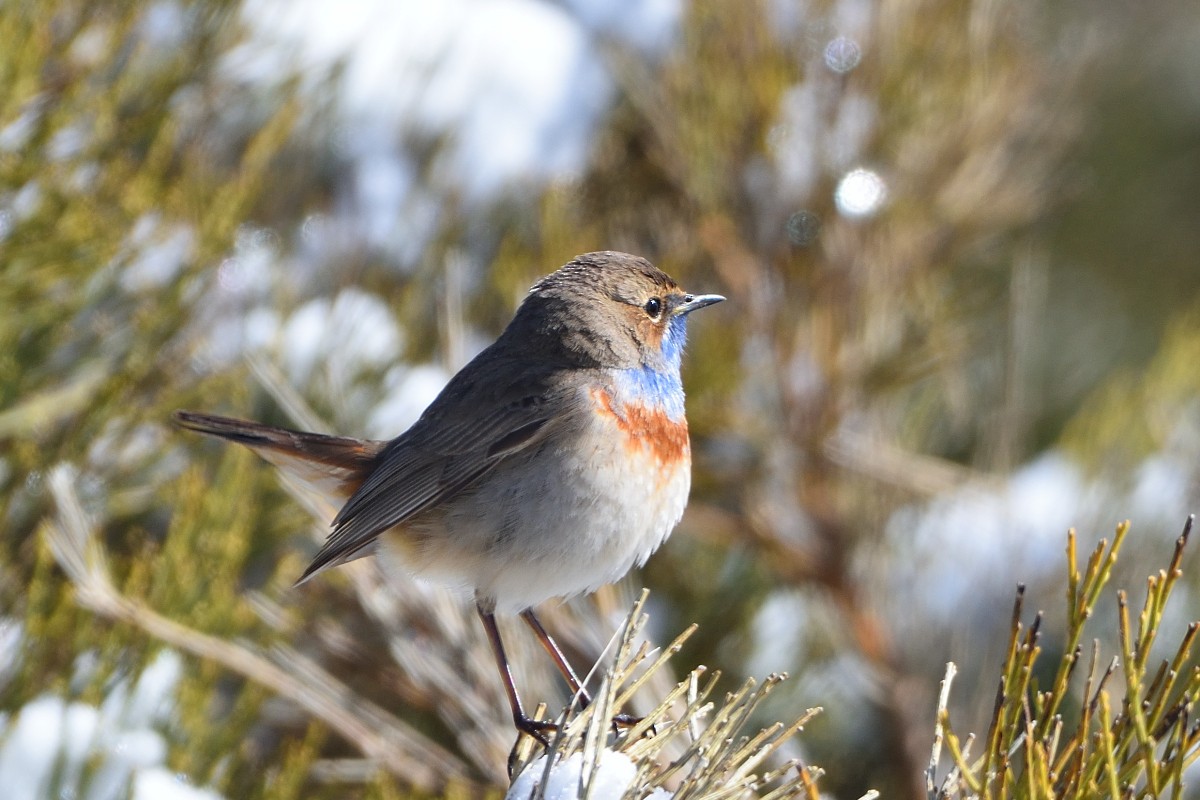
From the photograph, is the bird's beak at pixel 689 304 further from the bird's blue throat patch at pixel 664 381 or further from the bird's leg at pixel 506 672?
the bird's leg at pixel 506 672

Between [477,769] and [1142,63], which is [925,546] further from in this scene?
[1142,63]

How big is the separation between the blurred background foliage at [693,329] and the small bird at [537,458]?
0.18m

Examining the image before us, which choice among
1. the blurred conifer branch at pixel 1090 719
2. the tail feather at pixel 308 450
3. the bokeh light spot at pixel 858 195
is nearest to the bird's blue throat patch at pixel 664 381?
the tail feather at pixel 308 450

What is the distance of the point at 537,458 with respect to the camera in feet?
10.1

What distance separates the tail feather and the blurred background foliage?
0.09m

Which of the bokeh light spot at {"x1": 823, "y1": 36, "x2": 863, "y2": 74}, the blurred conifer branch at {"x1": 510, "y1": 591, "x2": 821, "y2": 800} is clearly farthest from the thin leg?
the bokeh light spot at {"x1": 823, "y1": 36, "x2": 863, "y2": 74}

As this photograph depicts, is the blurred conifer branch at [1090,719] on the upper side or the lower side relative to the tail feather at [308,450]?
lower

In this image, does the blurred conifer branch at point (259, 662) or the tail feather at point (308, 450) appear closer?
the blurred conifer branch at point (259, 662)

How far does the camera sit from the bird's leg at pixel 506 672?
2.61 m

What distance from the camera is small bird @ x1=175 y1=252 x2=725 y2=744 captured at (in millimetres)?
2961

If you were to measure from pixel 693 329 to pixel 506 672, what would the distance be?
1555 mm

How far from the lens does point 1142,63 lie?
7.26 meters

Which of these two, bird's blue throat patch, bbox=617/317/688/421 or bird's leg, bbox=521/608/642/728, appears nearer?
bird's leg, bbox=521/608/642/728

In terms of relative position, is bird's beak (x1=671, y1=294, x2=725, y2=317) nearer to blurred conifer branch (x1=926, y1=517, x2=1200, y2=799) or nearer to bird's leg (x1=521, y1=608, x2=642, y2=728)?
bird's leg (x1=521, y1=608, x2=642, y2=728)
